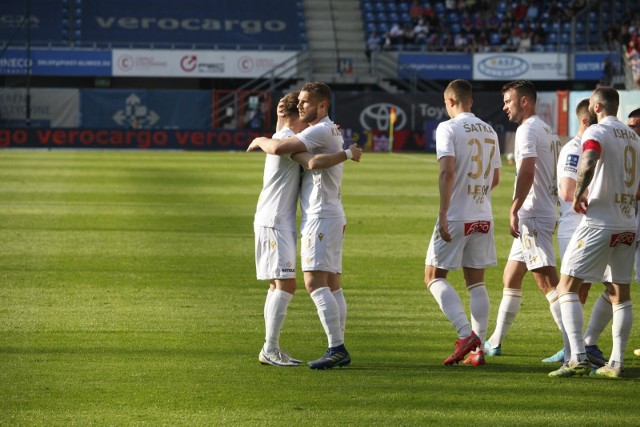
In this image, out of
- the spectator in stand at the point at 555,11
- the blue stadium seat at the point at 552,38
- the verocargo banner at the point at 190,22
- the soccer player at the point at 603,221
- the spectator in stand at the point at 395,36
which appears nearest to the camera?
the soccer player at the point at 603,221

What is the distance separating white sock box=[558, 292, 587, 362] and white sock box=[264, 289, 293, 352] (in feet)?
6.77

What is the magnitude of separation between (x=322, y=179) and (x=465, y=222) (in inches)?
45.4

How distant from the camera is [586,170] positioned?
8.66 meters

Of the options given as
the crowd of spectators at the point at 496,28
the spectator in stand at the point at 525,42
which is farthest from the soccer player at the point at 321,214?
the spectator in stand at the point at 525,42

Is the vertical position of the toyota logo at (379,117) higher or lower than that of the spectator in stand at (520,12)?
lower

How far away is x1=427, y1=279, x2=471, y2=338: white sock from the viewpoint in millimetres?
9398

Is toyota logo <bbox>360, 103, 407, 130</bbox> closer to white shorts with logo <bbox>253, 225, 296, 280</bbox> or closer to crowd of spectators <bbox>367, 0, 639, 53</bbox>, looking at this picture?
crowd of spectators <bbox>367, 0, 639, 53</bbox>

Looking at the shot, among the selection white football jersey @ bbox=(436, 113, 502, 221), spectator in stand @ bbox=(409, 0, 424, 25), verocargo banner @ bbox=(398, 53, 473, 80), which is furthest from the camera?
spectator in stand @ bbox=(409, 0, 424, 25)

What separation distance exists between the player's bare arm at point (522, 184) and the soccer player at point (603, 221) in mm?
679

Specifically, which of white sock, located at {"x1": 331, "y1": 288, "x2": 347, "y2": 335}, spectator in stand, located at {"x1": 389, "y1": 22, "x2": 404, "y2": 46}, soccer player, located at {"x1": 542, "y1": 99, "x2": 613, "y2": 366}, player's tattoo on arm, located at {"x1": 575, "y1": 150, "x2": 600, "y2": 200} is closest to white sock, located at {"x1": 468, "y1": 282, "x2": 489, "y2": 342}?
soccer player, located at {"x1": 542, "y1": 99, "x2": 613, "y2": 366}

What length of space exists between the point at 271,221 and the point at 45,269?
261 inches

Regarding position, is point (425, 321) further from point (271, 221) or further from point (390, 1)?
point (390, 1)

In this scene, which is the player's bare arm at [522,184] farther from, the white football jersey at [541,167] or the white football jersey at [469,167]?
the white football jersey at [469,167]

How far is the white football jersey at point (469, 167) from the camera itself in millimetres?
9453
